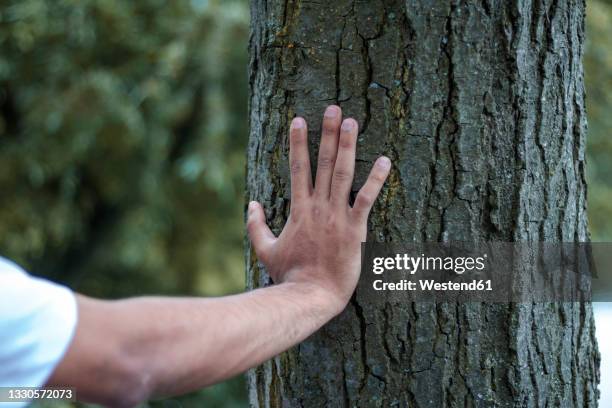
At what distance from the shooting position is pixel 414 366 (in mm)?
1376

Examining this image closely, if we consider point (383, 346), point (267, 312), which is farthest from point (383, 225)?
point (267, 312)

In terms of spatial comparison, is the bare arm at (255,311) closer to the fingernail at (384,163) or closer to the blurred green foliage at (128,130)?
the fingernail at (384,163)

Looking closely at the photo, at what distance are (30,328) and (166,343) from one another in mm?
195

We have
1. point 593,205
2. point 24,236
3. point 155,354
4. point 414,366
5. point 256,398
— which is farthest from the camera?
point 24,236

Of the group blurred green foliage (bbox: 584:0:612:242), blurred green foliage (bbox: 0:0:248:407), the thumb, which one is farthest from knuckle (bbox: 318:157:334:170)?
blurred green foliage (bbox: 584:0:612:242)

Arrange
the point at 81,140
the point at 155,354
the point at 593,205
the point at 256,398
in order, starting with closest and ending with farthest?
the point at 155,354 → the point at 256,398 → the point at 81,140 → the point at 593,205

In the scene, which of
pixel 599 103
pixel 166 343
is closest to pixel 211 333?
pixel 166 343

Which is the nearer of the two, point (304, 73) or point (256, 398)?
point (304, 73)

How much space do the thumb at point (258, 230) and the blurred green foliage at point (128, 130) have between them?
121 inches

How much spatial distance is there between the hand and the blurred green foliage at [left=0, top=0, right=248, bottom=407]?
10.5 ft

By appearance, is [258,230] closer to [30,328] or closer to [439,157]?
[439,157]

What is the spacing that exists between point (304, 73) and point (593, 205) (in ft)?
13.7

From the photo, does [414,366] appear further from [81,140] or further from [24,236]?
[24,236]

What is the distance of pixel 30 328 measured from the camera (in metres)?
0.90
